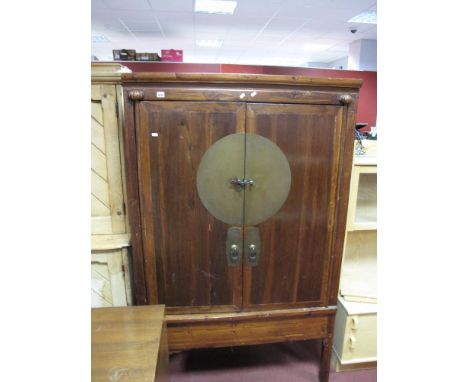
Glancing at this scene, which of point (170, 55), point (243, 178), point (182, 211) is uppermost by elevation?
point (170, 55)

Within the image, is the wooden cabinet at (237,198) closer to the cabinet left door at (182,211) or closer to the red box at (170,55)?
the cabinet left door at (182,211)

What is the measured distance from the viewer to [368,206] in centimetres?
174

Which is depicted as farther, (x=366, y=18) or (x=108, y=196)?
(x=366, y=18)

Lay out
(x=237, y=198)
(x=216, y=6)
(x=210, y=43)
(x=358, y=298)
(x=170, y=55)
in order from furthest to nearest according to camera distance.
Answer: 1. (x=210, y=43)
2. (x=170, y=55)
3. (x=216, y=6)
4. (x=358, y=298)
5. (x=237, y=198)

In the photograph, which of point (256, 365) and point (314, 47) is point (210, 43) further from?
point (256, 365)

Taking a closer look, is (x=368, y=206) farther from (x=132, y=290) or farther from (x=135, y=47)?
(x=135, y=47)

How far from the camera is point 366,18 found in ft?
15.9

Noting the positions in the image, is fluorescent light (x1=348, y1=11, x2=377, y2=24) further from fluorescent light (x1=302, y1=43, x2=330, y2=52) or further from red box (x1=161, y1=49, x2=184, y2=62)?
Result: red box (x1=161, y1=49, x2=184, y2=62)

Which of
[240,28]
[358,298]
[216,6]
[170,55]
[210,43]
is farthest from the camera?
[210,43]

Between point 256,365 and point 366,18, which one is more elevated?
point 366,18

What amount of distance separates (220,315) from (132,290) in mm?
467

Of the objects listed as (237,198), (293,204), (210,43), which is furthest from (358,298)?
(210,43)

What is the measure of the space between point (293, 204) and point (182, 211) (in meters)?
0.47

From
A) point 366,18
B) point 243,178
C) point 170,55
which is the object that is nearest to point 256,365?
point 243,178
